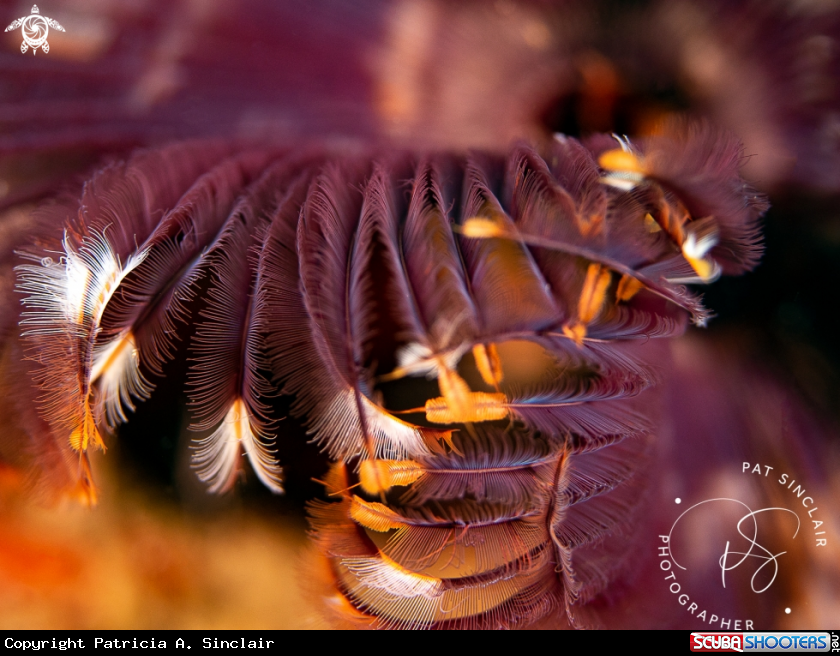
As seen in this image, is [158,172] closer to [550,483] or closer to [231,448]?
[231,448]

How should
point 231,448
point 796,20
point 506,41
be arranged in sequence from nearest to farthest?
point 231,448 → point 796,20 → point 506,41

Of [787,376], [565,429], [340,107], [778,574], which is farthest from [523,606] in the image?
[340,107]

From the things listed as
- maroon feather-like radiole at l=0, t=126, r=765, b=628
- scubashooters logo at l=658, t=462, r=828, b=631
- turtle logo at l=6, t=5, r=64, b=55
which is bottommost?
scubashooters logo at l=658, t=462, r=828, b=631
